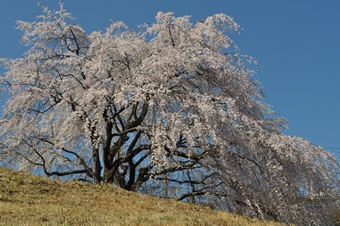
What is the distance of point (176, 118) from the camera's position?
12.3 m

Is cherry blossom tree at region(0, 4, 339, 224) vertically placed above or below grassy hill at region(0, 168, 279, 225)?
above

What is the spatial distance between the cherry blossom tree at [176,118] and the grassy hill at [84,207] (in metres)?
1.41

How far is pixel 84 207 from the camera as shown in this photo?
10.4 m

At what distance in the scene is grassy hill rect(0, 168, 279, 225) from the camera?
28.3ft

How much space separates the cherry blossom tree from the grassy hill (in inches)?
55.4

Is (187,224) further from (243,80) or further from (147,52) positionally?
(147,52)

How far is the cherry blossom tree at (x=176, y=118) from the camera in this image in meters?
12.2

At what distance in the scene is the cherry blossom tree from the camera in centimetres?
1218

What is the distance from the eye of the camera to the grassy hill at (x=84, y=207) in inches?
340

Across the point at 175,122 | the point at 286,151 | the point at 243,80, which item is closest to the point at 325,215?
the point at 286,151

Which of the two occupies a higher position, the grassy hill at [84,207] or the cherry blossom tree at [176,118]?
the cherry blossom tree at [176,118]

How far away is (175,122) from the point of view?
1199 centimetres

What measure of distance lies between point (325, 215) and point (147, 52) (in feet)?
33.9

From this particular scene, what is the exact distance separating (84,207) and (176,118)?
4185 mm
